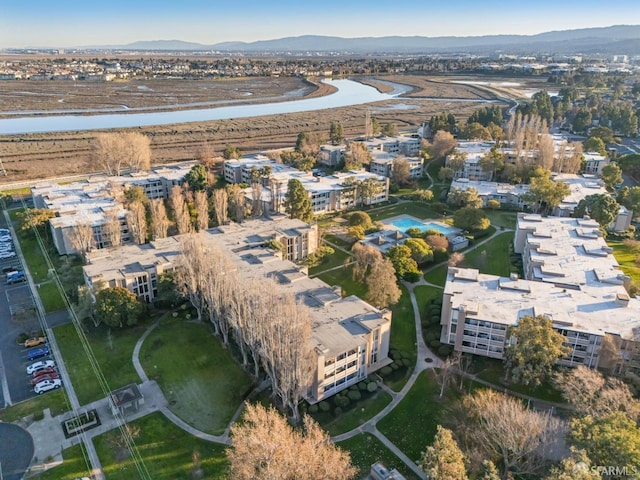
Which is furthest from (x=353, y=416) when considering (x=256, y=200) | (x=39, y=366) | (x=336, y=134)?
(x=336, y=134)

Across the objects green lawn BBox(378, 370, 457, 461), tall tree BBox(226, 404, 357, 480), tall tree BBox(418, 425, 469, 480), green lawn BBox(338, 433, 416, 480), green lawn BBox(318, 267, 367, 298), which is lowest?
green lawn BBox(338, 433, 416, 480)

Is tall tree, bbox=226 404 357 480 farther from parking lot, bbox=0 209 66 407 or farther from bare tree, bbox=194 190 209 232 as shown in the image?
bare tree, bbox=194 190 209 232

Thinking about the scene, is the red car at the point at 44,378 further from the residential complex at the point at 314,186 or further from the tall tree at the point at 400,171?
the tall tree at the point at 400,171

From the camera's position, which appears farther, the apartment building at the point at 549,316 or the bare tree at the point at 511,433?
the apartment building at the point at 549,316

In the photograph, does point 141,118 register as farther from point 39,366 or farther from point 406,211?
point 39,366

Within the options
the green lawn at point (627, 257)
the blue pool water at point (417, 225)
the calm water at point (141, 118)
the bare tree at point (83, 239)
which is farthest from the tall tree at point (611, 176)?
the calm water at point (141, 118)

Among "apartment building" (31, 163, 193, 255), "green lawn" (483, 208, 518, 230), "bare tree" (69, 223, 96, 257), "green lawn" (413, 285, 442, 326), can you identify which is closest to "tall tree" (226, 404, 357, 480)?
"green lawn" (413, 285, 442, 326)
